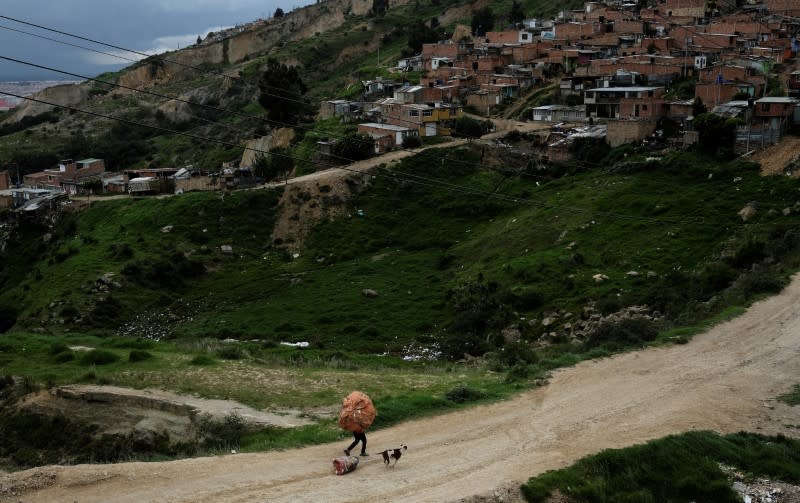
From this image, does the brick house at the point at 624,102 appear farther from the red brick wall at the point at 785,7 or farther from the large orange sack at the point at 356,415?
the large orange sack at the point at 356,415

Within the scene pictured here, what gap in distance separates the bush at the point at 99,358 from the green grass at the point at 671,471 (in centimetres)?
1481

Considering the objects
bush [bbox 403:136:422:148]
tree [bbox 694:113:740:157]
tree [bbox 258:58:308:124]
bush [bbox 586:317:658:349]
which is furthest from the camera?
tree [bbox 258:58:308:124]

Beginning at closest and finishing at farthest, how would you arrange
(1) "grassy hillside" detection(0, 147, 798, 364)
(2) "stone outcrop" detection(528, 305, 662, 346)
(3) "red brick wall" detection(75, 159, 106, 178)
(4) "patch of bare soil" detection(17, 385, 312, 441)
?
(4) "patch of bare soil" detection(17, 385, 312, 441)
(2) "stone outcrop" detection(528, 305, 662, 346)
(1) "grassy hillside" detection(0, 147, 798, 364)
(3) "red brick wall" detection(75, 159, 106, 178)

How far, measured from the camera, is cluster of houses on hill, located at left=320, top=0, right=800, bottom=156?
4684cm

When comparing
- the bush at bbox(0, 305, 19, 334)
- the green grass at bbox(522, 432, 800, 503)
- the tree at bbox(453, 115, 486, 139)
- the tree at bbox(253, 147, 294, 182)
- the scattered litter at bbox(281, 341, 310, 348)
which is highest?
the tree at bbox(453, 115, 486, 139)

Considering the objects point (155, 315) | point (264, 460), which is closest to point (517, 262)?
point (155, 315)

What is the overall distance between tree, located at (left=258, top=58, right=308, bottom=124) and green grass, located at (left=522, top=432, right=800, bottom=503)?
175 ft

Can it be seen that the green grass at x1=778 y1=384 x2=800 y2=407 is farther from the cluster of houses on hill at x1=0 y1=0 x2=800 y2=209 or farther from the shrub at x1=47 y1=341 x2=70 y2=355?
the cluster of houses on hill at x1=0 y1=0 x2=800 y2=209

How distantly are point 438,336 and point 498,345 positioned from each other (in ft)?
11.2

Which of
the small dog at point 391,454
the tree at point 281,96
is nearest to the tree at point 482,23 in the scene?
the tree at point 281,96

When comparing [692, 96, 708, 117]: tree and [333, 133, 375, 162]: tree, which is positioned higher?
[692, 96, 708, 117]: tree

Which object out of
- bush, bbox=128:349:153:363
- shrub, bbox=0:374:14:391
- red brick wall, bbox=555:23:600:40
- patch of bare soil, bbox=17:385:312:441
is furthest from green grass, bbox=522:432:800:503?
red brick wall, bbox=555:23:600:40

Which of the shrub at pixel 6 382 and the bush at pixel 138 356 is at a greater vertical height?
the bush at pixel 138 356

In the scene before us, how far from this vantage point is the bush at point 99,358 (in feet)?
74.8
